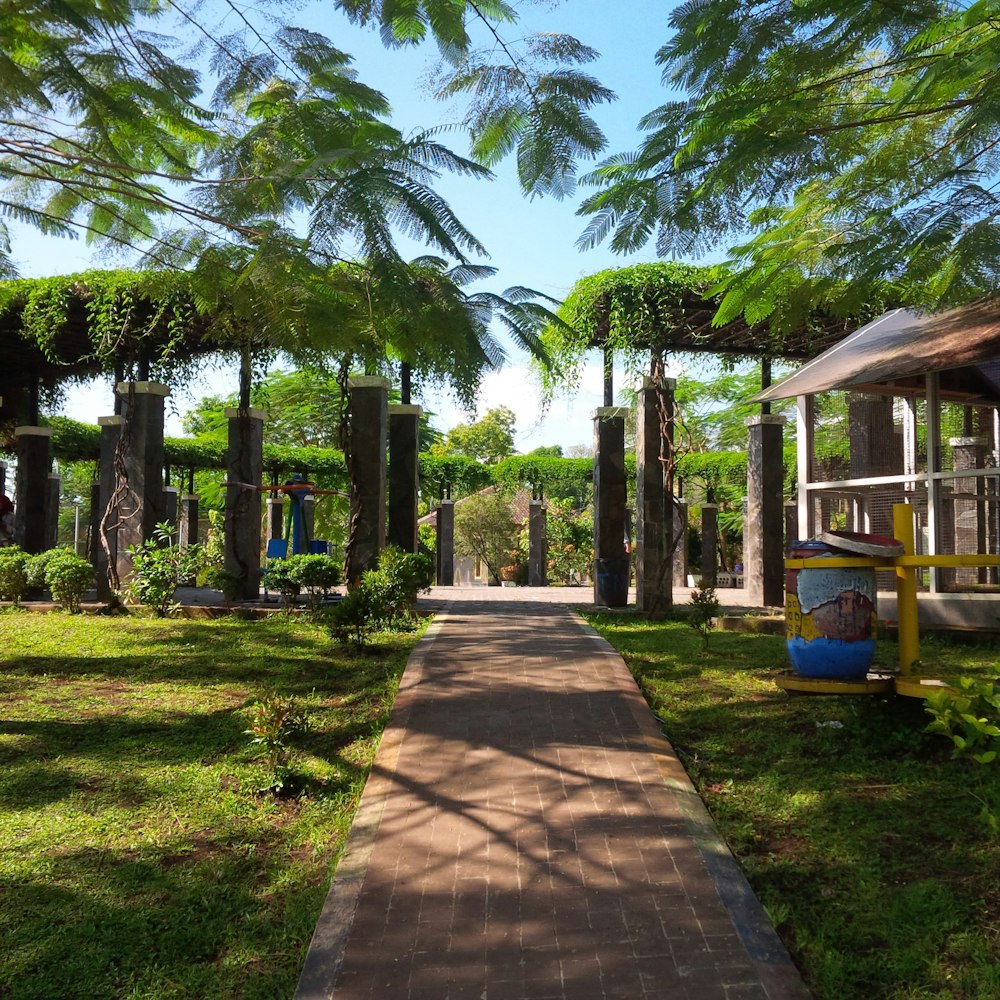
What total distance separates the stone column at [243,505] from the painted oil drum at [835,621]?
8635 millimetres

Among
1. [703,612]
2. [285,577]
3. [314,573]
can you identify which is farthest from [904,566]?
[285,577]

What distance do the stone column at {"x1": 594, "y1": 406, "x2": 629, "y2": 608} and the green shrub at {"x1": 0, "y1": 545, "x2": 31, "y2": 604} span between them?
7.89 m

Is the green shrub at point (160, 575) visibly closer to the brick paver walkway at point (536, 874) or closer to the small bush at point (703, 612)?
the brick paver walkway at point (536, 874)

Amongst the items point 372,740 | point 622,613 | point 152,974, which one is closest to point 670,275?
point 622,613

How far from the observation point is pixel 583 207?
4895 millimetres

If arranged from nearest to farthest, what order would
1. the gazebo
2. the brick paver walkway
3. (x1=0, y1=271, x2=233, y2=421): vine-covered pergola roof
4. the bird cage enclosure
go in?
1. the brick paver walkway
2. the gazebo
3. the bird cage enclosure
4. (x1=0, y1=271, x2=233, y2=421): vine-covered pergola roof

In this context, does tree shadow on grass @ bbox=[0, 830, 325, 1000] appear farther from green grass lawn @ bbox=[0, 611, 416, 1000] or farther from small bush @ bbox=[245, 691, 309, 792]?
small bush @ bbox=[245, 691, 309, 792]

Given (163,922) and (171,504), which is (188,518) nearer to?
(171,504)

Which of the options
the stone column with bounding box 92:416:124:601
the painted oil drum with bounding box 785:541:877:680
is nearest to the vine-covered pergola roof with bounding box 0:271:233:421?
the stone column with bounding box 92:416:124:601

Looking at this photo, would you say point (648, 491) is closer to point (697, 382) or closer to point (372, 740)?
point (372, 740)

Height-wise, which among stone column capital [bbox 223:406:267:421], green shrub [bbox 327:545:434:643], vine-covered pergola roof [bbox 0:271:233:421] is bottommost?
green shrub [bbox 327:545:434:643]

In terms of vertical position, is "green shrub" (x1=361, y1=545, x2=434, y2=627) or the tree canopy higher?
the tree canopy

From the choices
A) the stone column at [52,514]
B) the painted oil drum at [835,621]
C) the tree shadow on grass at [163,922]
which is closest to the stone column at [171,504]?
the stone column at [52,514]

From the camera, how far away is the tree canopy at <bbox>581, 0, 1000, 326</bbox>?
4.23m
